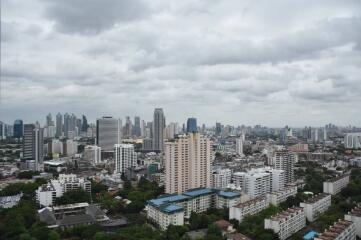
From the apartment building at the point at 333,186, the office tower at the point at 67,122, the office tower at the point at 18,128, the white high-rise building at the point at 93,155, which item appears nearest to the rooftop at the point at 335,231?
the apartment building at the point at 333,186

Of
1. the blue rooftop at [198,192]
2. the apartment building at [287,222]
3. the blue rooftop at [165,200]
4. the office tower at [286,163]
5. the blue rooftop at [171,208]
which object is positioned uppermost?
the office tower at [286,163]

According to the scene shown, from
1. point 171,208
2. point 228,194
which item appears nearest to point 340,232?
point 171,208

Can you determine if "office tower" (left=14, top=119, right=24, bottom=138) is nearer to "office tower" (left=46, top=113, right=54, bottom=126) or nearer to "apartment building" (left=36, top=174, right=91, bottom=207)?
"office tower" (left=46, top=113, right=54, bottom=126)

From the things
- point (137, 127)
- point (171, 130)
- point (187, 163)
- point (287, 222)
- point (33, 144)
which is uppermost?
point (137, 127)

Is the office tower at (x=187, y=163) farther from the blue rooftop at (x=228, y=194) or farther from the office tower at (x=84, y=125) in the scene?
the office tower at (x=84, y=125)

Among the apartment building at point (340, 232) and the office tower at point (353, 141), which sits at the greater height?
the office tower at point (353, 141)

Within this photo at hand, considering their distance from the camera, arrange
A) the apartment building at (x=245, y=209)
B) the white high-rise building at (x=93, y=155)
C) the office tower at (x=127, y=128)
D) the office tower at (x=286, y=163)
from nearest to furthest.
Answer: the apartment building at (x=245, y=209)
the office tower at (x=286, y=163)
the white high-rise building at (x=93, y=155)
the office tower at (x=127, y=128)

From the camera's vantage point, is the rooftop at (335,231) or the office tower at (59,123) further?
the office tower at (59,123)

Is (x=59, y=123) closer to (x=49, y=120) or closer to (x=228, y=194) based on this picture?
Answer: (x=49, y=120)
